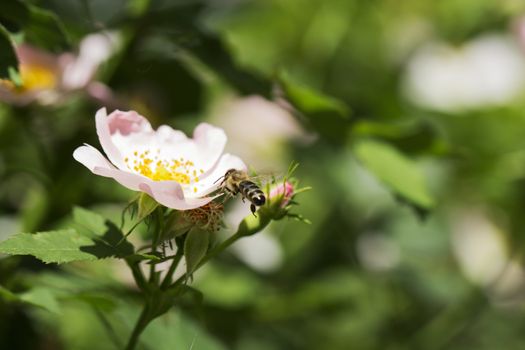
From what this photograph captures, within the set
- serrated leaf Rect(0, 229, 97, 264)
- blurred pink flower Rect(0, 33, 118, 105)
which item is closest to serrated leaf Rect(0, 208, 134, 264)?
serrated leaf Rect(0, 229, 97, 264)

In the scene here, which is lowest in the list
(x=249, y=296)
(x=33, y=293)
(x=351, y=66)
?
(x=33, y=293)

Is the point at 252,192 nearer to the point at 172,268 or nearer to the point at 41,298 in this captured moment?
the point at 172,268

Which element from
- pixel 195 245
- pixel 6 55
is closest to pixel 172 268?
pixel 195 245

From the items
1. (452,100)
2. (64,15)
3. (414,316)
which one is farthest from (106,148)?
(452,100)

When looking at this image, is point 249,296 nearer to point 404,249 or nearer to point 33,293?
point 404,249

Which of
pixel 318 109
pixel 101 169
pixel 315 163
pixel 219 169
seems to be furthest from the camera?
pixel 315 163

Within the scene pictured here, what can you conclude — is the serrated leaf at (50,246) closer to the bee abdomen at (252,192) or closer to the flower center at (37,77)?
the bee abdomen at (252,192)
